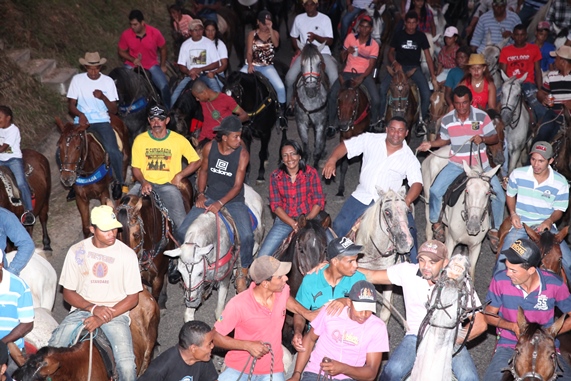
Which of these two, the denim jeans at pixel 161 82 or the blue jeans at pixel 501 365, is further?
the denim jeans at pixel 161 82

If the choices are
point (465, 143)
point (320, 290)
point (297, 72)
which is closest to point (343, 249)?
point (320, 290)

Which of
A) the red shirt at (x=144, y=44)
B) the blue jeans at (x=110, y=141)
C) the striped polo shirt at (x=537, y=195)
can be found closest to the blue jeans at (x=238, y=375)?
the striped polo shirt at (x=537, y=195)

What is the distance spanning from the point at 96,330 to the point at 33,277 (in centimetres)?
170

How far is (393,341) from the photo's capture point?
9.97 meters

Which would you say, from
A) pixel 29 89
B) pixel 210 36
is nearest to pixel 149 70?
pixel 210 36

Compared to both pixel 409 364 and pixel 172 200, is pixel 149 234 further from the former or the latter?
pixel 409 364

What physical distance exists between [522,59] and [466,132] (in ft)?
15.4

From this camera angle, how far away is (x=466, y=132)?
10758 millimetres

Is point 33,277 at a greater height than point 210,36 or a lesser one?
lesser

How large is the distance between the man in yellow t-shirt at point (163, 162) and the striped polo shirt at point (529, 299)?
459 centimetres

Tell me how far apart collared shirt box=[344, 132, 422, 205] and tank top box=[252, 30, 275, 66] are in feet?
17.9

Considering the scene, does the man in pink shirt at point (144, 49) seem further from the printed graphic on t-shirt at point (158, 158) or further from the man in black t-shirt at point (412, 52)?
the printed graphic on t-shirt at point (158, 158)

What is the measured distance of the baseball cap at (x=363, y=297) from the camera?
650 cm

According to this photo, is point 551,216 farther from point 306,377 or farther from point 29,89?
point 29,89
